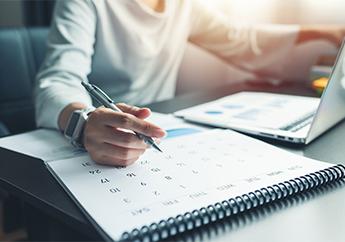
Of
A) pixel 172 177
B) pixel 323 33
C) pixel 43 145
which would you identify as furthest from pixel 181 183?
pixel 323 33

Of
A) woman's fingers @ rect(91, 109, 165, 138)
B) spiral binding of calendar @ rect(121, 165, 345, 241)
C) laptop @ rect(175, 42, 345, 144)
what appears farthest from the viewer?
laptop @ rect(175, 42, 345, 144)

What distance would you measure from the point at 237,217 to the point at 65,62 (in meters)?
0.51

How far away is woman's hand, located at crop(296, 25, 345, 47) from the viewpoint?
1130 mm

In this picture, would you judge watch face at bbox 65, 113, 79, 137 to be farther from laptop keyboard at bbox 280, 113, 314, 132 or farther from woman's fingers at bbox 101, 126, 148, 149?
laptop keyboard at bbox 280, 113, 314, 132

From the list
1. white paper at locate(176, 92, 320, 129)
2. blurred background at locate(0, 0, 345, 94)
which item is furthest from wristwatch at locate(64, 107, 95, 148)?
blurred background at locate(0, 0, 345, 94)

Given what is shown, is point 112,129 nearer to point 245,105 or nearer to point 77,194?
point 77,194

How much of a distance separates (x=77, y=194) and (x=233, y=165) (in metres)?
0.20

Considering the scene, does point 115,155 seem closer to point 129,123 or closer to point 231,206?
point 129,123

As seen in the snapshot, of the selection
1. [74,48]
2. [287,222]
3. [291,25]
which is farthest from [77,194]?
[291,25]

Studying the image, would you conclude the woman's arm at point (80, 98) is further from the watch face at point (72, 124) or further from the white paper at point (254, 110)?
the white paper at point (254, 110)

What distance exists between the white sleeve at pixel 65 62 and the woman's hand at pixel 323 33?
0.56 metres

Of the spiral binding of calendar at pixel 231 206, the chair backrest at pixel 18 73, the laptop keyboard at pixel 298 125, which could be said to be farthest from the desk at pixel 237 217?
the chair backrest at pixel 18 73

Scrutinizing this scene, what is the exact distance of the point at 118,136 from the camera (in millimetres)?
558

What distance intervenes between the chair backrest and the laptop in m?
0.54
